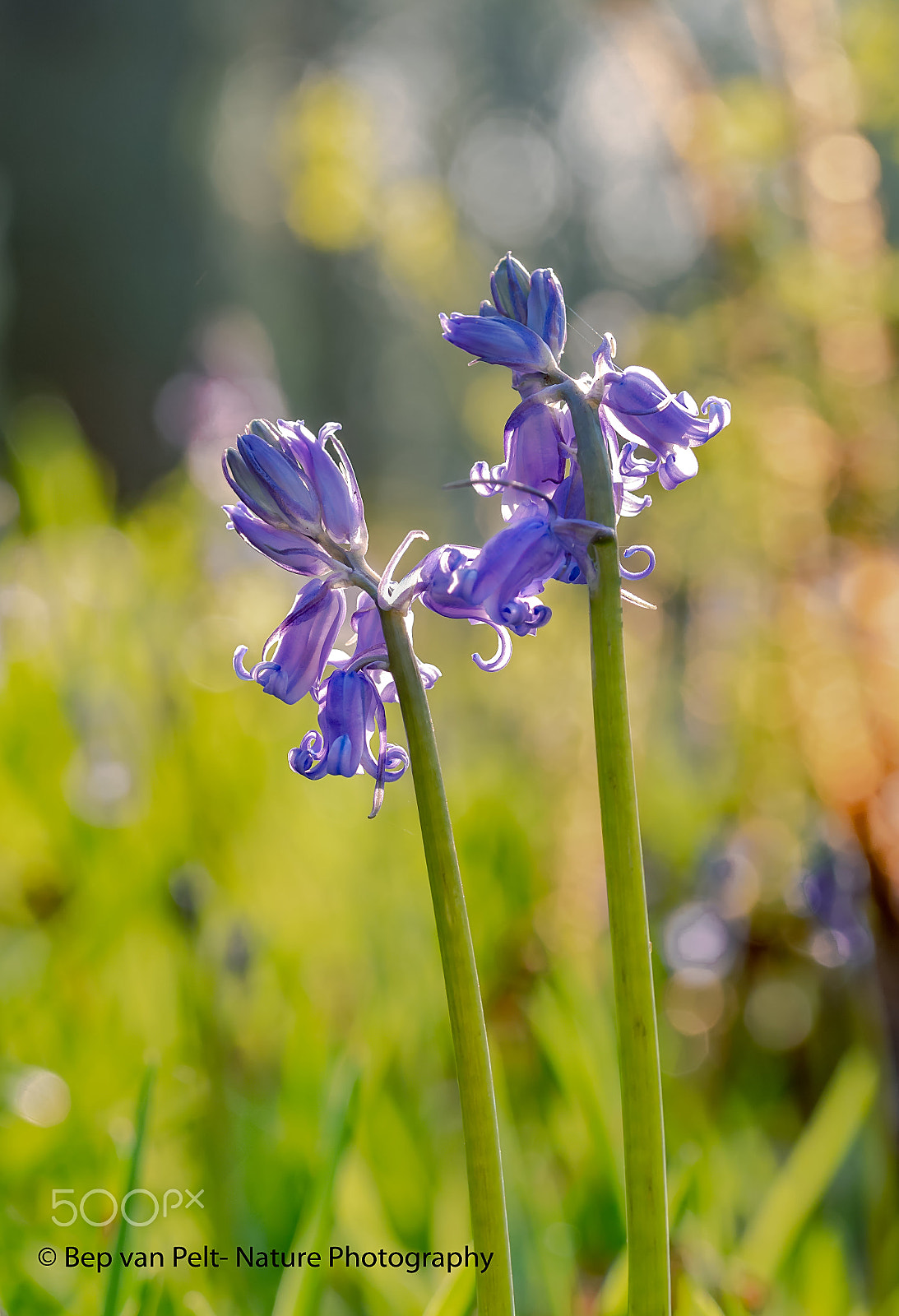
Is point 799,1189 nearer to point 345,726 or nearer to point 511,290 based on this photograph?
point 345,726

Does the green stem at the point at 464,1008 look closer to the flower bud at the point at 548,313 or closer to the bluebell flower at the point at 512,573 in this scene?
the bluebell flower at the point at 512,573

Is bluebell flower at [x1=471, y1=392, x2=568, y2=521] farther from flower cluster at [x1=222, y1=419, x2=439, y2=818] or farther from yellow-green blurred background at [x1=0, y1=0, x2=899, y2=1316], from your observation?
yellow-green blurred background at [x1=0, y1=0, x2=899, y2=1316]

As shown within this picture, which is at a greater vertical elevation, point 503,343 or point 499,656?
point 503,343

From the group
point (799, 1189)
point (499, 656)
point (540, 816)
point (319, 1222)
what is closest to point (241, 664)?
point (499, 656)

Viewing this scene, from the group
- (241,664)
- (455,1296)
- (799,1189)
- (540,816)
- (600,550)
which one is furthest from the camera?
(540,816)

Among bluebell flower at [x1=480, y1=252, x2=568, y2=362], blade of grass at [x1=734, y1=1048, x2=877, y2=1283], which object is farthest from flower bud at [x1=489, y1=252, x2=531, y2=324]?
blade of grass at [x1=734, y1=1048, x2=877, y2=1283]

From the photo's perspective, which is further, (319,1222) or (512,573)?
(319,1222)

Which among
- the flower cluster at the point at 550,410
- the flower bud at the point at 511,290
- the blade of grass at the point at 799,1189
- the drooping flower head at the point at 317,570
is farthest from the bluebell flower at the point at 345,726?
the blade of grass at the point at 799,1189
